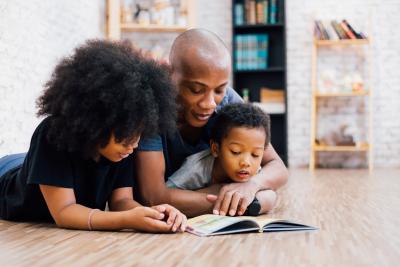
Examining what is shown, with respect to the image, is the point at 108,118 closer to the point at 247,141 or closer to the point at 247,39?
the point at 247,141

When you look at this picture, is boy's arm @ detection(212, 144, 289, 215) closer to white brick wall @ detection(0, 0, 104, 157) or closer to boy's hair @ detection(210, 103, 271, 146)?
boy's hair @ detection(210, 103, 271, 146)

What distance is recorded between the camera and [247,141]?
209cm

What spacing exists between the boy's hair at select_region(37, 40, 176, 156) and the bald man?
0.30 metres

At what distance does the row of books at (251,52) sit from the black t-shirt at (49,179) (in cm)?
404

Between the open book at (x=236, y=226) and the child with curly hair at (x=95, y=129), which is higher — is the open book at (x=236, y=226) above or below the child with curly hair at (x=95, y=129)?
below

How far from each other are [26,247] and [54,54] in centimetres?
260

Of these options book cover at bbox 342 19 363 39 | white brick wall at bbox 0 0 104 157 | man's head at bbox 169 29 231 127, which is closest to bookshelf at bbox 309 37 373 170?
book cover at bbox 342 19 363 39

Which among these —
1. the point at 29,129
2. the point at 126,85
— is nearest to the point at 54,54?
the point at 29,129

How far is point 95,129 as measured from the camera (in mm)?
1577

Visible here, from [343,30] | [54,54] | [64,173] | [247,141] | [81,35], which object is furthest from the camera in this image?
[343,30]

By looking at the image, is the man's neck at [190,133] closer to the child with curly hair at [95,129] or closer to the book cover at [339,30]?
the child with curly hair at [95,129]

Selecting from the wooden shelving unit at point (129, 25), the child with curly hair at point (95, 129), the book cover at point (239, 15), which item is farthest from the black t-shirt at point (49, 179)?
the book cover at point (239, 15)

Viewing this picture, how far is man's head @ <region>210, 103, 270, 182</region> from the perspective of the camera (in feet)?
6.85

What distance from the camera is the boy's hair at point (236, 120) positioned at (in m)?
2.12
